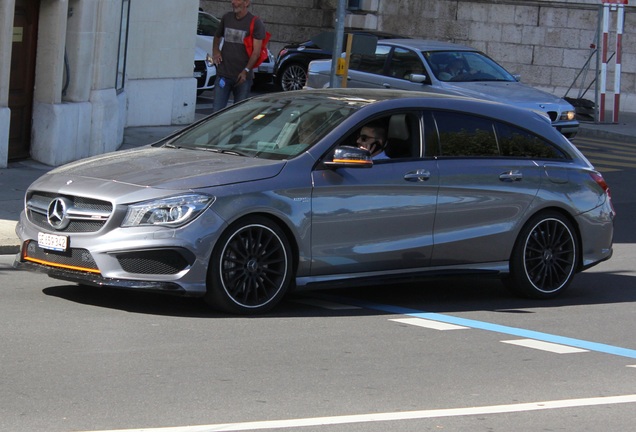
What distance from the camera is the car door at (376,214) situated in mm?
9008

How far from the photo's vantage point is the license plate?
28.0ft

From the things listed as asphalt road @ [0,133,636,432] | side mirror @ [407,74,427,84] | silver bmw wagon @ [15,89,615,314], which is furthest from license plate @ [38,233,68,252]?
side mirror @ [407,74,427,84]

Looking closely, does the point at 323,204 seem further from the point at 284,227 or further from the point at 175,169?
the point at 175,169

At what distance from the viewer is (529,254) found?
33.9 ft

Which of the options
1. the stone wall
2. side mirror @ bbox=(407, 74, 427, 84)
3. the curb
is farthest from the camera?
the stone wall

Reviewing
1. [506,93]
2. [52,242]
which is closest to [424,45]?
[506,93]

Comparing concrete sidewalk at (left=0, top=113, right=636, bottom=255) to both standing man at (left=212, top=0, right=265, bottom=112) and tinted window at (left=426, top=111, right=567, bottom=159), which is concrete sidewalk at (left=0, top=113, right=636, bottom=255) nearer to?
standing man at (left=212, top=0, right=265, bottom=112)

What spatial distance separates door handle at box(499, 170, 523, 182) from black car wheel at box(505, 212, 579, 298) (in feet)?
1.21

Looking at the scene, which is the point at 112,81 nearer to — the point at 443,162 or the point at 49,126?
the point at 49,126

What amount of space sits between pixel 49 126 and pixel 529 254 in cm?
764

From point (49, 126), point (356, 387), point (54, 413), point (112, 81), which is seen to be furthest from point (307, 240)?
point (112, 81)

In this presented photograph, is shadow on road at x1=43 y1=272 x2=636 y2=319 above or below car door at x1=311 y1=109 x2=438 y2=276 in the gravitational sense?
below

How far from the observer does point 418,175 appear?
9531 millimetres

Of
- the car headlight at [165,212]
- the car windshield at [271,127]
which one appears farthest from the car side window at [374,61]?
the car headlight at [165,212]
